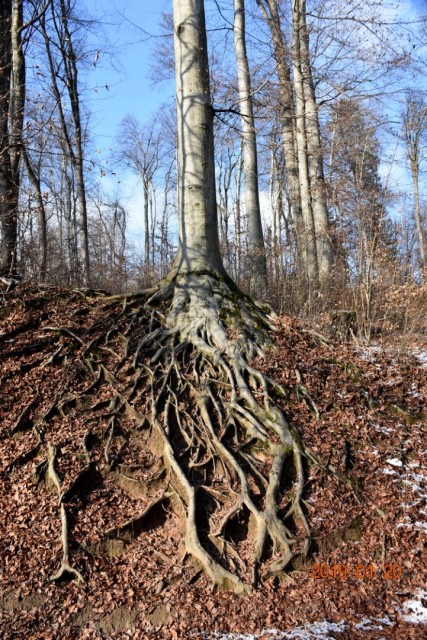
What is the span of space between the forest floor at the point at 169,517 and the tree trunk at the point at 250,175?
16.4ft

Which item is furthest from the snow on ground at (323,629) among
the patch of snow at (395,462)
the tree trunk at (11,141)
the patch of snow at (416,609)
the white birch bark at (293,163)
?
the white birch bark at (293,163)

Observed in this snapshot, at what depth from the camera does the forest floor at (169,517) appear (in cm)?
345

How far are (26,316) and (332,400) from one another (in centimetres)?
423

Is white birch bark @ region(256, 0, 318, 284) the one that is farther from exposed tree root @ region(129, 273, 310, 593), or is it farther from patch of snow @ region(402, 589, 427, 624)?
patch of snow @ region(402, 589, 427, 624)

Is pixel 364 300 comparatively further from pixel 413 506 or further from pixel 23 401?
pixel 23 401

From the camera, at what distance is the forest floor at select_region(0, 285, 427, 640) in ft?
11.3

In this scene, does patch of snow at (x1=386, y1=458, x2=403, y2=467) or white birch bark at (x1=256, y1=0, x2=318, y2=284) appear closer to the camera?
patch of snow at (x1=386, y1=458, x2=403, y2=467)

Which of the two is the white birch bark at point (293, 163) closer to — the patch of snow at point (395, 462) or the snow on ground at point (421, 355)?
the snow on ground at point (421, 355)

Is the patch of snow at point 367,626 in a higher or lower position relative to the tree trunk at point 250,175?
lower

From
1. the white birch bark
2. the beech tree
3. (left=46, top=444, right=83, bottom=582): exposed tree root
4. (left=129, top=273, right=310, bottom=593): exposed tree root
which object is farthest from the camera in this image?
the white birch bark

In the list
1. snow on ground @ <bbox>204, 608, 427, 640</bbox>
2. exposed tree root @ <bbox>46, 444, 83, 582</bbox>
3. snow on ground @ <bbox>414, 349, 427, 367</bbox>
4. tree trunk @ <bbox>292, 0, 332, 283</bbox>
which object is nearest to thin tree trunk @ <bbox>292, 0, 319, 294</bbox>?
tree trunk @ <bbox>292, 0, 332, 283</bbox>

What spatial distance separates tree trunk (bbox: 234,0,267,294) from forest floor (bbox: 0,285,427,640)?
196 inches
